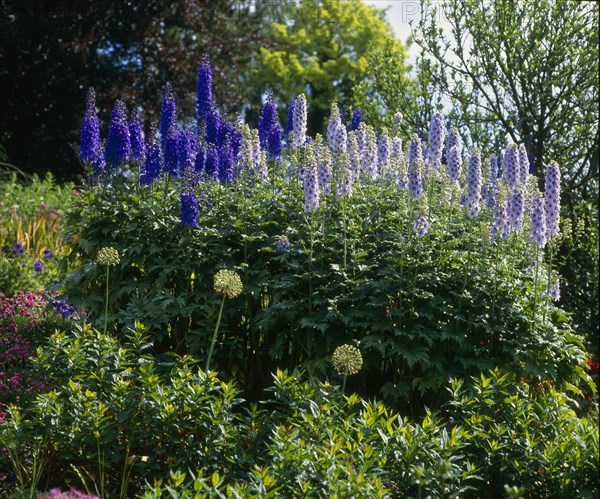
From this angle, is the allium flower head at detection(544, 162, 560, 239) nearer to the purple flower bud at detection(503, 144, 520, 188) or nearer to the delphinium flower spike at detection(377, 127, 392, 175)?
the purple flower bud at detection(503, 144, 520, 188)

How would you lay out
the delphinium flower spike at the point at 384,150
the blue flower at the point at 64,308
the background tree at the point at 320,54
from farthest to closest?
1. the background tree at the point at 320,54
2. the delphinium flower spike at the point at 384,150
3. the blue flower at the point at 64,308

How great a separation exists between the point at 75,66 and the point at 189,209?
1380cm

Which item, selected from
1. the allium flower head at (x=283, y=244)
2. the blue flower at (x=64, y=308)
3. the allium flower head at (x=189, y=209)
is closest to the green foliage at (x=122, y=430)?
the allium flower head at (x=283, y=244)

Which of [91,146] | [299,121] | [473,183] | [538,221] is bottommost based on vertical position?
[538,221]

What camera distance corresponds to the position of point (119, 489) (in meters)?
4.31

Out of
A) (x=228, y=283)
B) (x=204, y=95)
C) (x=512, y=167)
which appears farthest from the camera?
(x=204, y=95)

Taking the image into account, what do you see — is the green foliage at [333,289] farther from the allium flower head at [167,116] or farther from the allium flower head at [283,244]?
the allium flower head at [167,116]

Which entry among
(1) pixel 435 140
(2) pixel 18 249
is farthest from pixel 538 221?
(2) pixel 18 249

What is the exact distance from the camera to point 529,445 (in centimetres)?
409

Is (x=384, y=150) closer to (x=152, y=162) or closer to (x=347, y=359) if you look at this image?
(x=152, y=162)

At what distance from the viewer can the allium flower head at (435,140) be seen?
635 centimetres

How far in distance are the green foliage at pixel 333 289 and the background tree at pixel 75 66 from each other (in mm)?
11702

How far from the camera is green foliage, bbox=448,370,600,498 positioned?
3930mm

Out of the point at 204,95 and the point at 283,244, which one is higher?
the point at 204,95
